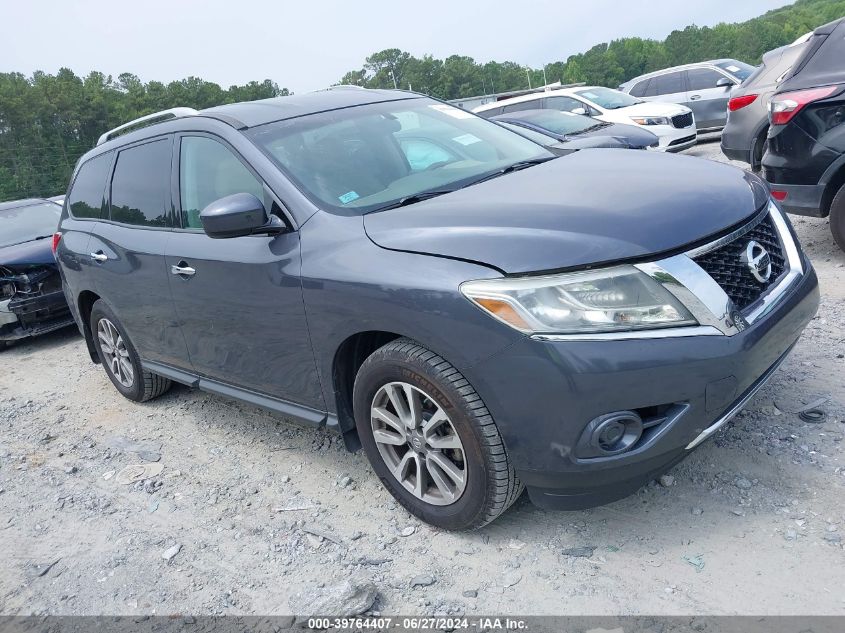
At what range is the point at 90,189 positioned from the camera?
16.7 ft

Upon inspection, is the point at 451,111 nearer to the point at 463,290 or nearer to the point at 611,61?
the point at 463,290

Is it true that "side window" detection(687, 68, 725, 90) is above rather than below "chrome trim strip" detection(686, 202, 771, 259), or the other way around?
above

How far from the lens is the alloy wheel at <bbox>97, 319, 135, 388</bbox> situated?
5098 millimetres

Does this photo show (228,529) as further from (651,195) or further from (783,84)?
(783,84)

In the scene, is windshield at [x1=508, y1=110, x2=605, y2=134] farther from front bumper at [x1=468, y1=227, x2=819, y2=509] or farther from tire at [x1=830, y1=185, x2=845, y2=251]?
front bumper at [x1=468, y1=227, x2=819, y2=509]

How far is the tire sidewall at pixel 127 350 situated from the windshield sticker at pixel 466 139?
8.46 feet

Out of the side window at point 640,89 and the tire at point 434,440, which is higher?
the side window at point 640,89

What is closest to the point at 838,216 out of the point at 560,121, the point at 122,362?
the point at 122,362

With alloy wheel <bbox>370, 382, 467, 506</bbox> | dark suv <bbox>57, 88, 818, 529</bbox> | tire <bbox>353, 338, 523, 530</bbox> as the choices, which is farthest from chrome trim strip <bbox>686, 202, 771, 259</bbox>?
alloy wheel <bbox>370, 382, 467, 506</bbox>

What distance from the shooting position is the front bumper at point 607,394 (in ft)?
7.80

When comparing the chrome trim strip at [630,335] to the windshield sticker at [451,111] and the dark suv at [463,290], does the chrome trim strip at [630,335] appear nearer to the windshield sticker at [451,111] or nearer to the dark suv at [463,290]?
the dark suv at [463,290]

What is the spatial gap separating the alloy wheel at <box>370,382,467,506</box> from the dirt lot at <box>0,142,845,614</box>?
229 millimetres

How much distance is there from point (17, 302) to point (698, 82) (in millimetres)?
13303

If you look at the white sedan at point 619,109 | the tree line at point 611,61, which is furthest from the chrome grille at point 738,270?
the tree line at point 611,61
